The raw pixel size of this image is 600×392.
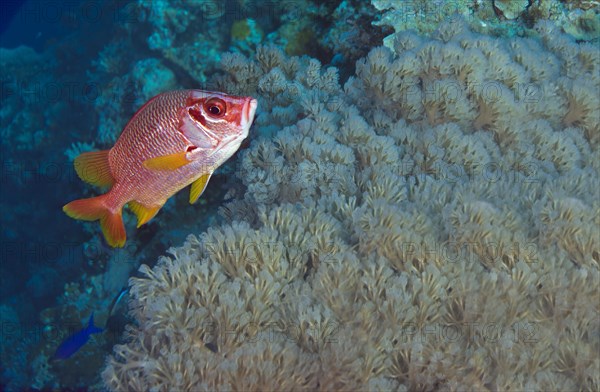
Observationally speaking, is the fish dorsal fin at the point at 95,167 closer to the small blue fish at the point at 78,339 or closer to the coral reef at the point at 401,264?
the coral reef at the point at 401,264

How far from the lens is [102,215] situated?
3049mm

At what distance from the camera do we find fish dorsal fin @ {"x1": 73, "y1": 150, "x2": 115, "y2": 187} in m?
3.04

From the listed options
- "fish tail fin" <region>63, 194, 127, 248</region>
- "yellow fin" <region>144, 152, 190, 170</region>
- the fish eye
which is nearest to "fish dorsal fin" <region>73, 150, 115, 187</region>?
"fish tail fin" <region>63, 194, 127, 248</region>

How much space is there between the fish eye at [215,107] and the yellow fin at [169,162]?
322mm

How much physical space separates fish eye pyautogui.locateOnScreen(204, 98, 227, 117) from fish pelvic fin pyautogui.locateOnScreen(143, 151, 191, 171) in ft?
1.04

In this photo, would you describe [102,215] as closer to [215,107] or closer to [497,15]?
[215,107]

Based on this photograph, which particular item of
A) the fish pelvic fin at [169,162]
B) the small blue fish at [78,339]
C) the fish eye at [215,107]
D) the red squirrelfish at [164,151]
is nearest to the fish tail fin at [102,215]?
the red squirrelfish at [164,151]

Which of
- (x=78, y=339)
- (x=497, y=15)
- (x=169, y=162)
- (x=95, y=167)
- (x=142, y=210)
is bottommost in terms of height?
(x=78, y=339)

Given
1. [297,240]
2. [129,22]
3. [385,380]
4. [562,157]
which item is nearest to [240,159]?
[297,240]

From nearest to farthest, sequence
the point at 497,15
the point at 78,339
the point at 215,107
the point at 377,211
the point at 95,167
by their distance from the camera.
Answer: the point at 377,211 < the point at 215,107 < the point at 95,167 < the point at 497,15 < the point at 78,339

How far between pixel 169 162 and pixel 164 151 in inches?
3.7

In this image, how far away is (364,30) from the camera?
17.5ft

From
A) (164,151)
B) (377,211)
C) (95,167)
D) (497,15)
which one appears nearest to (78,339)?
(95,167)

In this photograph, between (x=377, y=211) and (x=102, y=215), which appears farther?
(x=102, y=215)
